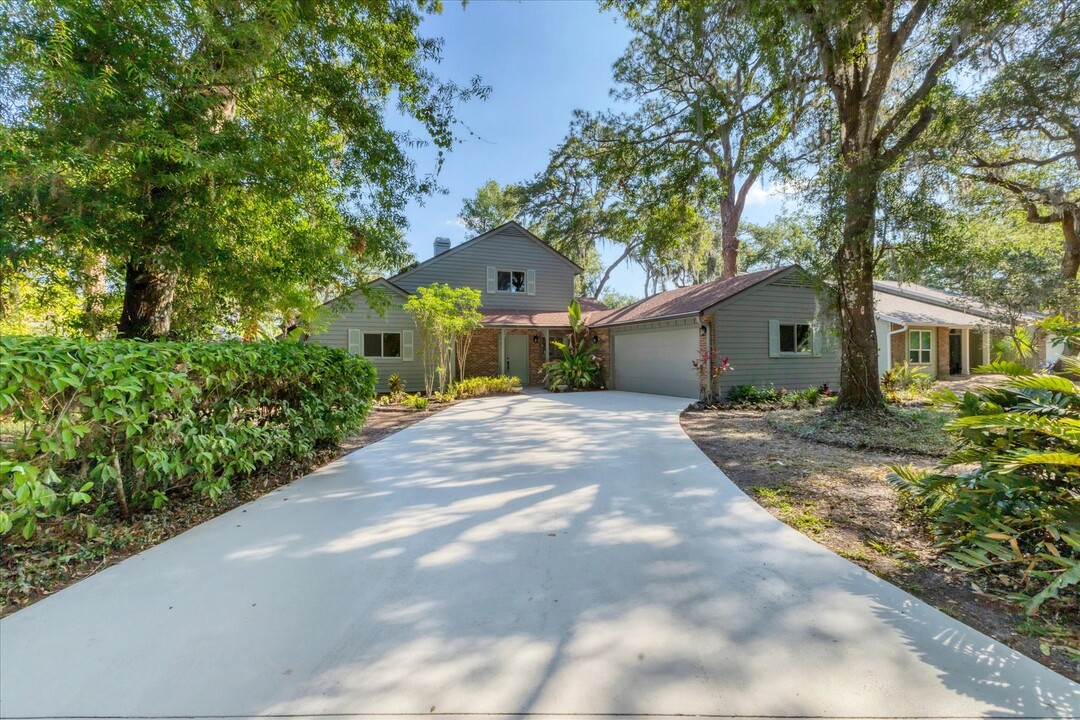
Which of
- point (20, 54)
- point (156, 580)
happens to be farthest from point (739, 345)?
point (20, 54)

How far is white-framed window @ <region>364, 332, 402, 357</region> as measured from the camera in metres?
15.5

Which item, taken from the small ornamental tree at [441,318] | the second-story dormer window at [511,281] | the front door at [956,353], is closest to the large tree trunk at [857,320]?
the small ornamental tree at [441,318]

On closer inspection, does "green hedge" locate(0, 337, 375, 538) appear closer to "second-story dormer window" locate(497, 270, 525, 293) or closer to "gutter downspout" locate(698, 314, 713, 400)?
"gutter downspout" locate(698, 314, 713, 400)

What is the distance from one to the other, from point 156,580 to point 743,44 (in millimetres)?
10666

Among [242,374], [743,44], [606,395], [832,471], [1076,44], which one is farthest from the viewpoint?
[606,395]

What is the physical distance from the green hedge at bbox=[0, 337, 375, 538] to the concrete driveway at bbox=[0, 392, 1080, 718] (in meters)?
0.60

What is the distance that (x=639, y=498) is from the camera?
447 cm

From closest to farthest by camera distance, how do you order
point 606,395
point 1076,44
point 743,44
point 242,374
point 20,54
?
point 20,54 → point 242,374 → point 1076,44 → point 743,44 → point 606,395

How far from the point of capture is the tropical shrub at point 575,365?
52.3 ft

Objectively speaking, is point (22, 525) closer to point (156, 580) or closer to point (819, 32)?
point (156, 580)

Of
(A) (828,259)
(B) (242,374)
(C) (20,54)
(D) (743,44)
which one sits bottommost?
(B) (242,374)

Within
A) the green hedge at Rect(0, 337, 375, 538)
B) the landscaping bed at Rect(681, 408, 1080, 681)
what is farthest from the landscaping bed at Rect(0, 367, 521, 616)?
the landscaping bed at Rect(681, 408, 1080, 681)

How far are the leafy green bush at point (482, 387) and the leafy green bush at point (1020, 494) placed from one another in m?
12.0

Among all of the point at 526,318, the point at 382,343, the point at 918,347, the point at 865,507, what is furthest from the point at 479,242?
the point at 918,347
